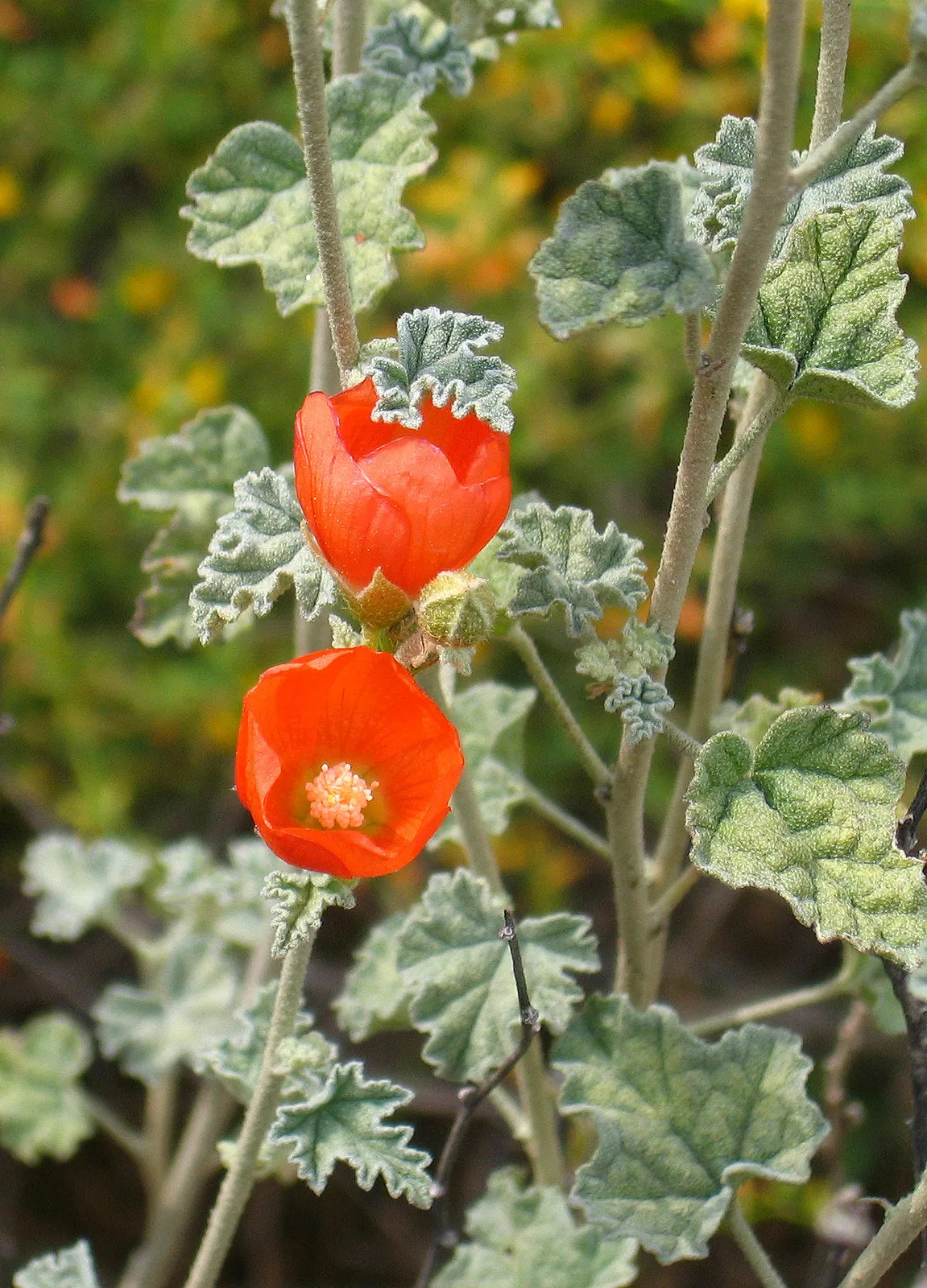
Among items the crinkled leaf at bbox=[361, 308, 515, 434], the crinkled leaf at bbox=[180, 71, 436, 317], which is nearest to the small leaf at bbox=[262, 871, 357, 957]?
the crinkled leaf at bbox=[361, 308, 515, 434]

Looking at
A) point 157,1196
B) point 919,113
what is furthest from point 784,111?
point 919,113

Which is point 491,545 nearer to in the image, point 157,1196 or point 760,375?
point 760,375

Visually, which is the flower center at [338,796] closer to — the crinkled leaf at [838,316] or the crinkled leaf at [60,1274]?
the crinkled leaf at [838,316]

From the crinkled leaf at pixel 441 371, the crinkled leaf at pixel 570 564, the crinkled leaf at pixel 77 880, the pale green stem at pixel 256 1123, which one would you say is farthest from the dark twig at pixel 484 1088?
the crinkled leaf at pixel 77 880

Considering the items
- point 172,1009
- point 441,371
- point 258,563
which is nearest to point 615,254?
point 441,371

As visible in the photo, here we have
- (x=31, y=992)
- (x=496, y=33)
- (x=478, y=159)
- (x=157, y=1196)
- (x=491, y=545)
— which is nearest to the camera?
(x=491, y=545)

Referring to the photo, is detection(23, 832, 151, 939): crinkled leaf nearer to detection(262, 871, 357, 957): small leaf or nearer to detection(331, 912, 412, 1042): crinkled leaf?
detection(331, 912, 412, 1042): crinkled leaf
